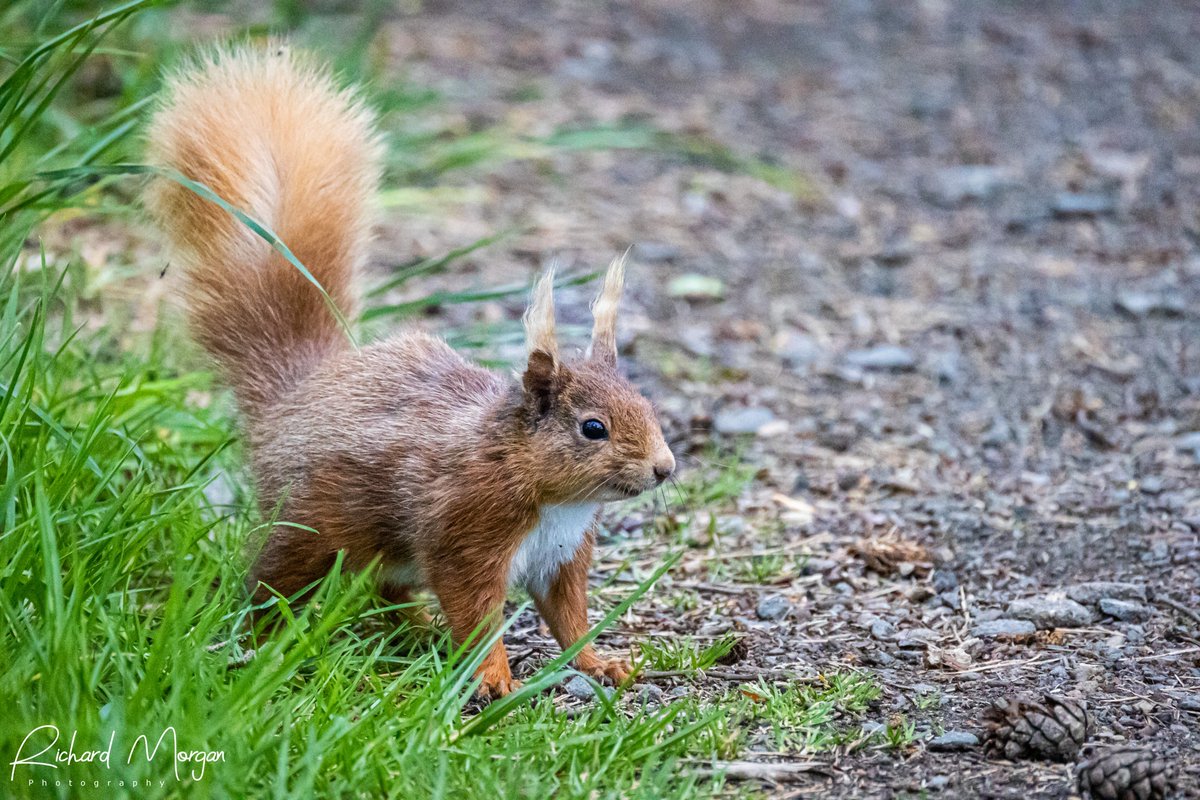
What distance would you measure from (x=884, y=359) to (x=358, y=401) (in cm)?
268

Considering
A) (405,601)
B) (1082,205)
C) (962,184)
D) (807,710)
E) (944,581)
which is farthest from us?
(962,184)

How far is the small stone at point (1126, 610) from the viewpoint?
11.2ft

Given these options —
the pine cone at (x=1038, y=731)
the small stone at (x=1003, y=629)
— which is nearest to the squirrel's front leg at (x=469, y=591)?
the pine cone at (x=1038, y=731)

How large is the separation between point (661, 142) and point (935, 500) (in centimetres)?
256

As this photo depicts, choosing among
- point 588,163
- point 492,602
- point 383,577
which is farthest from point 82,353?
point 588,163

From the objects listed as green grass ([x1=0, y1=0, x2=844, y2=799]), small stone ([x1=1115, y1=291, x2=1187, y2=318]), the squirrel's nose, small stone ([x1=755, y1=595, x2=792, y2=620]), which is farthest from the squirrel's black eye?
small stone ([x1=1115, y1=291, x2=1187, y2=318])

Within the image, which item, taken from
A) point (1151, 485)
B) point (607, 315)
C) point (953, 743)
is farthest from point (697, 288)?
point (953, 743)

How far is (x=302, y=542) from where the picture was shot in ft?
10.4

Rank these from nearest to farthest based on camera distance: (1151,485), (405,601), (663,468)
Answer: (663,468), (405,601), (1151,485)

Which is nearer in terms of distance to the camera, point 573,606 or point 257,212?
point 573,606

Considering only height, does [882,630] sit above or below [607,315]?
below

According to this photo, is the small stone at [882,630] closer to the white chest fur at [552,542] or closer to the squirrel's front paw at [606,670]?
the squirrel's front paw at [606,670]

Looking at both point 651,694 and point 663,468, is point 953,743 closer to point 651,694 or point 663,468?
point 651,694

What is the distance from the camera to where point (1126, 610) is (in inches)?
135
